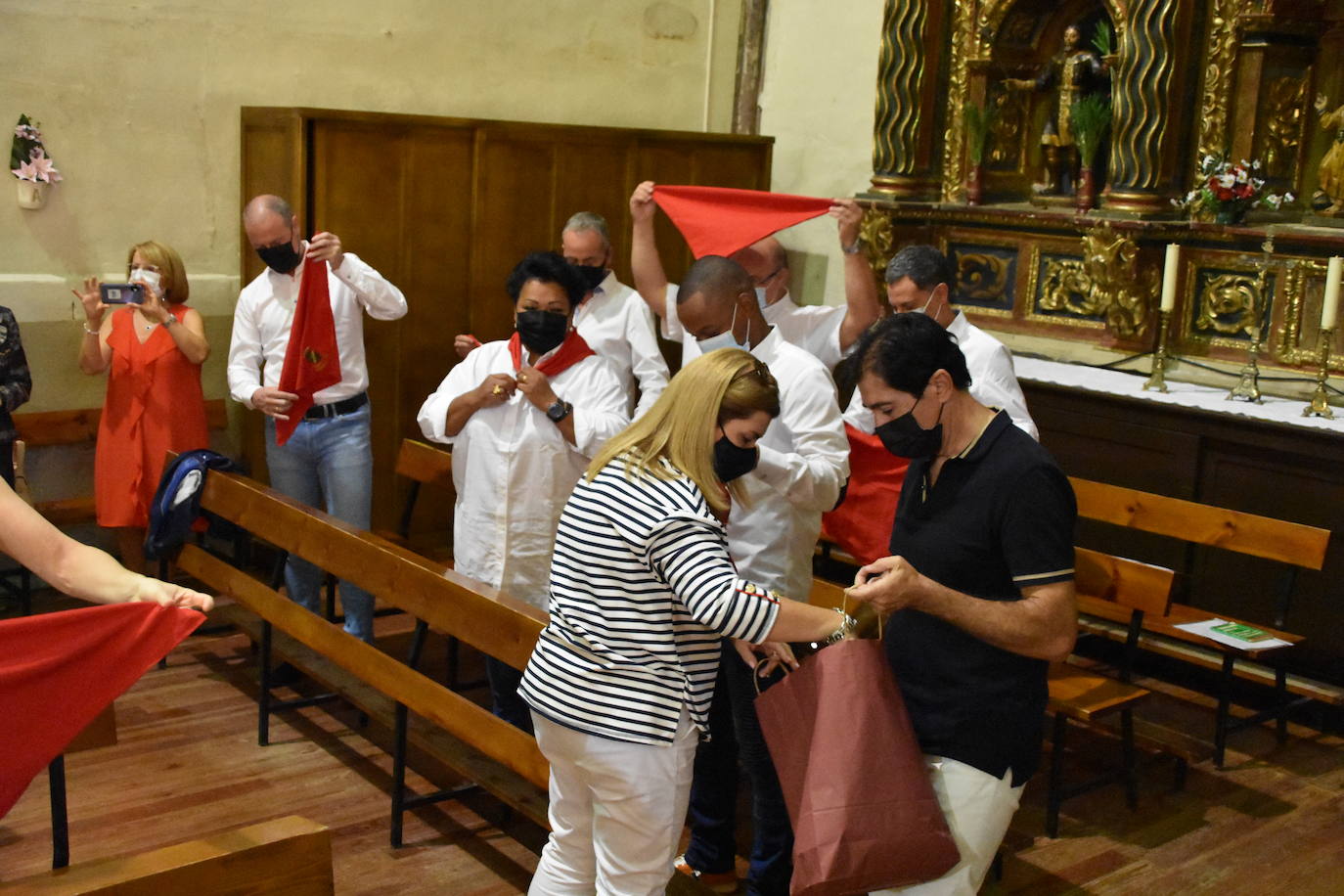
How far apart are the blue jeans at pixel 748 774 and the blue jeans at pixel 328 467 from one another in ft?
6.24

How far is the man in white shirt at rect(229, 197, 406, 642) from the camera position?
5289 millimetres

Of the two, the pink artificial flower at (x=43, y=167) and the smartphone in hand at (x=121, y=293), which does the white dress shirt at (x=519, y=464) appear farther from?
the pink artificial flower at (x=43, y=167)

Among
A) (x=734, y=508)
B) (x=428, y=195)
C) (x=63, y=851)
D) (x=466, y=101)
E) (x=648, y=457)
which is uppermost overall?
(x=466, y=101)

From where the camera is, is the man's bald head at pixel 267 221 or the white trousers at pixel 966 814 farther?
the man's bald head at pixel 267 221

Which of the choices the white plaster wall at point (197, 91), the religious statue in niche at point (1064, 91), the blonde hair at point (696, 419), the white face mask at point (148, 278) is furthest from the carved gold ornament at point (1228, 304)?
the white face mask at point (148, 278)

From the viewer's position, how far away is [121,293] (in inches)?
214

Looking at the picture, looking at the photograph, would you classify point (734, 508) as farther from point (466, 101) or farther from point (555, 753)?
point (466, 101)

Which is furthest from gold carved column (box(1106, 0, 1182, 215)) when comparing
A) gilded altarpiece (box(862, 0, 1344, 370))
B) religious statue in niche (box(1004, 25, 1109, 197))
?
religious statue in niche (box(1004, 25, 1109, 197))

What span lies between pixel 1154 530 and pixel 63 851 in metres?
3.84

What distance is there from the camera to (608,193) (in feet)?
24.8

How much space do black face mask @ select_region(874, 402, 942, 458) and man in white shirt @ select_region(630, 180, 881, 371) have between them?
173 centimetres

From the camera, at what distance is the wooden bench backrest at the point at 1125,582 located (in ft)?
14.9

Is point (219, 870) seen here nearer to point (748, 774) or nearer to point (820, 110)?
point (748, 774)

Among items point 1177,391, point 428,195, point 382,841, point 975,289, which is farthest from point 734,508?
point 975,289
